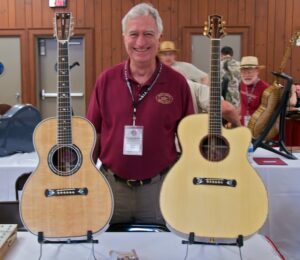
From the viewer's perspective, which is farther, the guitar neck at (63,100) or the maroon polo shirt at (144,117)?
the maroon polo shirt at (144,117)

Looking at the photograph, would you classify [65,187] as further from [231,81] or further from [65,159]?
[231,81]

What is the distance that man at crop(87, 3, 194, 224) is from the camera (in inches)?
64.2

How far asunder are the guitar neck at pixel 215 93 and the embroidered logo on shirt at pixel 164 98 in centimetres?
29

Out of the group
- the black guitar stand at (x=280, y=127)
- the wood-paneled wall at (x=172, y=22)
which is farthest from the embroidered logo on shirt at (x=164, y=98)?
the wood-paneled wall at (x=172, y=22)

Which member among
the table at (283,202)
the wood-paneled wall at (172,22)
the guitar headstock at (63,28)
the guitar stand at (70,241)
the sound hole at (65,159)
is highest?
the wood-paneled wall at (172,22)

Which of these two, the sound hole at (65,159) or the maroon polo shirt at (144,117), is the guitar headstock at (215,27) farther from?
the sound hole at (65,159)

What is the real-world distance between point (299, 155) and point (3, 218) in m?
1.99

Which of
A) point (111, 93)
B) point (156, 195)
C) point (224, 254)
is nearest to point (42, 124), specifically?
point (111, 93)

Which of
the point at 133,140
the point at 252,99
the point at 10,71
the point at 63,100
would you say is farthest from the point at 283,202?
the point at 10,71

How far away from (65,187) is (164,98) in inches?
22.7

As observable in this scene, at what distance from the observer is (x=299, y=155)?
2900 mm

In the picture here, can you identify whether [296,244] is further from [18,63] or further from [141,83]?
[18,63]

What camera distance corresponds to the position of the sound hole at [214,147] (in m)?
1.34

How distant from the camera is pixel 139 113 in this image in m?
1.67
